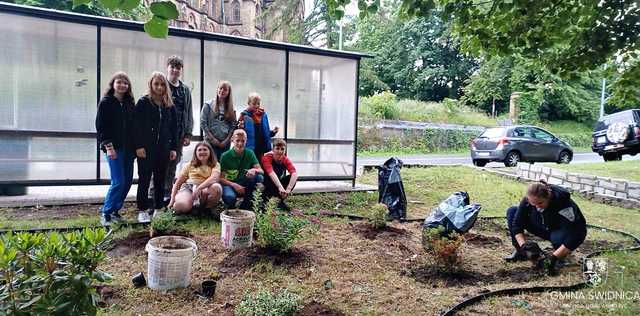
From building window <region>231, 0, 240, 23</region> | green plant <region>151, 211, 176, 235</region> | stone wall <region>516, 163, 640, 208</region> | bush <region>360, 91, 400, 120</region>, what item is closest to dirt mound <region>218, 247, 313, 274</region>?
green plant <region>151, 211, 176, 235</region>

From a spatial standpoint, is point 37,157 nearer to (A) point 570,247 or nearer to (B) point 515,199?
(A) point 570,247

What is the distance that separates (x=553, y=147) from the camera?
1412cm

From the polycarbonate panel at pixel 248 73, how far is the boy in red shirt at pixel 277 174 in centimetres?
170

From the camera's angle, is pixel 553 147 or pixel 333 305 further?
pixel 553 147

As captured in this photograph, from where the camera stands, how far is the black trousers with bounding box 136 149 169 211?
15.8ft

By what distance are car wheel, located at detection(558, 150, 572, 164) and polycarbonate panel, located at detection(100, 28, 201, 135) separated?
12.8 m

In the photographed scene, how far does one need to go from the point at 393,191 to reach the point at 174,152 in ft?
9.32

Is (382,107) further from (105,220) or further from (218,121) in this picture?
(105,220)

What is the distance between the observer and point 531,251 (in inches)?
151

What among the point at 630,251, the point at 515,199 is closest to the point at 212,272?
the point at 630,251

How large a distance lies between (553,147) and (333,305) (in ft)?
45.0

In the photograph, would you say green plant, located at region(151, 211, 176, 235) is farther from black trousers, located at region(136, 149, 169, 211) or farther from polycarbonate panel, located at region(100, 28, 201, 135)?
polycarbonate panel, located at region(100, 28, 201, 135)

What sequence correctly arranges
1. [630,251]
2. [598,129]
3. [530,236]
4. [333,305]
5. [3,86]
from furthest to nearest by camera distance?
[598,129]
[3,86]
[530,236]
[630,251]
[333,305]

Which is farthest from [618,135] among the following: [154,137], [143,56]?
[154,137]
